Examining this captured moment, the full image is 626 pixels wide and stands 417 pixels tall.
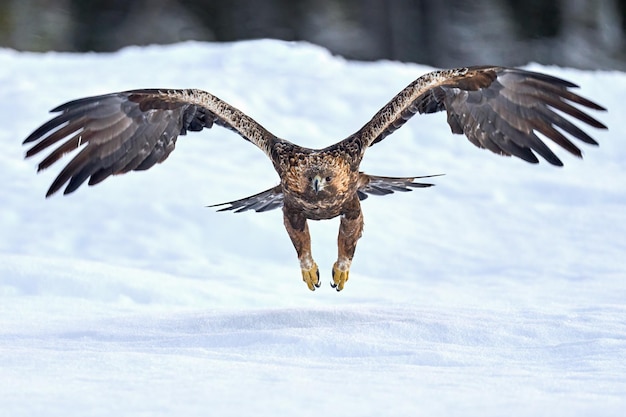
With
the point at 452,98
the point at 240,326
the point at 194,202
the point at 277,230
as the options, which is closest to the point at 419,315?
the point at 240,326

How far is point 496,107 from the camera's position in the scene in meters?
5.90

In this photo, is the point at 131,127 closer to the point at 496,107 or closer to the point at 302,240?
the point at 302,240

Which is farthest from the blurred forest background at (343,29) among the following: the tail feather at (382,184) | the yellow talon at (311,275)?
the yellow talon at (311,275)

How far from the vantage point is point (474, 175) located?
9.98m

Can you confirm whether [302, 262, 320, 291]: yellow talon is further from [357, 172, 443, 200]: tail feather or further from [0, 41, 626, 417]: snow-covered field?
[357, 172, 443, 200]: tail feather

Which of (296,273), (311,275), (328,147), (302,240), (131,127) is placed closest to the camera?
(328,147)

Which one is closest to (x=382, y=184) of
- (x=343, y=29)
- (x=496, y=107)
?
(x=496, y=107)

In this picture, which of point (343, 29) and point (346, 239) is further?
point (343, 29)

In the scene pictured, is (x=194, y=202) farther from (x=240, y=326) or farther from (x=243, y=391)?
(x=243, y=391)

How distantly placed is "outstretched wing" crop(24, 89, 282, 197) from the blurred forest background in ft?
33.9

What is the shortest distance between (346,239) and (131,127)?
132 cm

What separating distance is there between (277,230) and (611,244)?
2.55 m

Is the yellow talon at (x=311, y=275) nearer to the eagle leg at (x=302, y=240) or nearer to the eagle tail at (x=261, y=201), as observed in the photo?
the eagle leg at (x=302, y=240)

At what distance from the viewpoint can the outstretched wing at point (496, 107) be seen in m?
5.64
